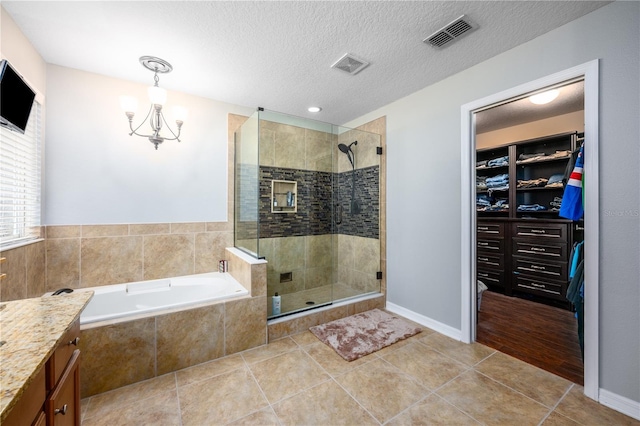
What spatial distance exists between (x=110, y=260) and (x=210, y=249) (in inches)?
35.5

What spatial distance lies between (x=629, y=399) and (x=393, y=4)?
9.07 feet

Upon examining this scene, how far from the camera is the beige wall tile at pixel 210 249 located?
9.68ft

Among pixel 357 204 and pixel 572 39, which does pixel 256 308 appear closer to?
pixel 357 204

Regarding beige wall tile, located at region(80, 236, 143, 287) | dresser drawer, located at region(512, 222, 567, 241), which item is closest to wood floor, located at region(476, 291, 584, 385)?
dresser drawer, located at region(512, 222, 567, 241)

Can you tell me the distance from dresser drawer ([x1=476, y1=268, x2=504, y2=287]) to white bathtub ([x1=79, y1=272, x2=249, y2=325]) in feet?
11.3

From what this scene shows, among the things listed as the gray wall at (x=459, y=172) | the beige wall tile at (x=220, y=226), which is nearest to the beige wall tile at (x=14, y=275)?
the beige wall tile at (x=220, y=226)

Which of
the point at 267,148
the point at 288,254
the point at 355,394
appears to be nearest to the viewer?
the point at 355,394

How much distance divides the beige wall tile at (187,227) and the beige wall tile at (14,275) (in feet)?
3.58

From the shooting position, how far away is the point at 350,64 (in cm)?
230

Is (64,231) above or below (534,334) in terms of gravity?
above

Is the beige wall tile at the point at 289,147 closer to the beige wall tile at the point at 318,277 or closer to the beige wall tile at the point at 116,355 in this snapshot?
the beige wall tile at the point at 318,277

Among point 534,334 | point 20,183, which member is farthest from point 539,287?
point 20,183

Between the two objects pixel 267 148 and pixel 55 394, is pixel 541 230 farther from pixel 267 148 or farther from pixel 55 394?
pixel 55 394

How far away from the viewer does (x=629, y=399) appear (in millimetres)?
1560
